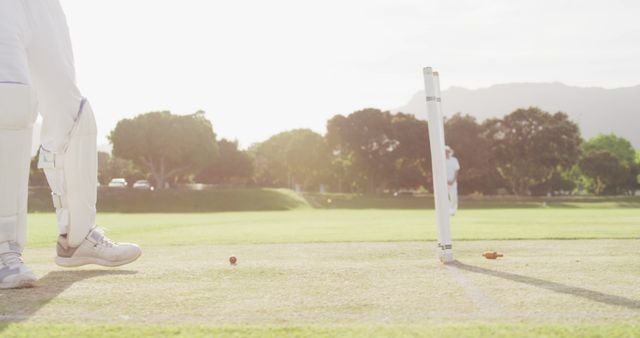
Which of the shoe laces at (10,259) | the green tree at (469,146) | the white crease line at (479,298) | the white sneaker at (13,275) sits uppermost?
the green tree at (469,146)

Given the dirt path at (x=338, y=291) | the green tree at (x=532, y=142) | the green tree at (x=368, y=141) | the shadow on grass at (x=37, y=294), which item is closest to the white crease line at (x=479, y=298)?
the dirt path at (x=338, y=291)

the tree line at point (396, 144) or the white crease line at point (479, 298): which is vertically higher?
the tree line at point (396, 144)

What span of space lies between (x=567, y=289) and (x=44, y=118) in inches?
182

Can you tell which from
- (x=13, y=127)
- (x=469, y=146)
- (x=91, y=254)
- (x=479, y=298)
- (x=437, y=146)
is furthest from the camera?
(x=469, y=146)

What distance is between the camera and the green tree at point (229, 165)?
371ft

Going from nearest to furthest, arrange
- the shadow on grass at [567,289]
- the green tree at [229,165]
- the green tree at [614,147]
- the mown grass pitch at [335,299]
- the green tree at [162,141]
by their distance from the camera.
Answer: the mown grass pitch at [335,299]
the shadow on grass at [567,289]
the green tree at [162,141]
the green tree at [229,165]
the green tree at [614,147]

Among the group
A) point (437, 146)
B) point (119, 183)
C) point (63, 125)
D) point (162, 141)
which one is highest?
point (162, 141)

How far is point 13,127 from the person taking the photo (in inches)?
194

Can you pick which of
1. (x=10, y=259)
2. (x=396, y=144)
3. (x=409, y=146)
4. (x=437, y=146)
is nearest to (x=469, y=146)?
(x=409, y=146)

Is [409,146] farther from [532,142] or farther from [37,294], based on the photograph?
[37,294]

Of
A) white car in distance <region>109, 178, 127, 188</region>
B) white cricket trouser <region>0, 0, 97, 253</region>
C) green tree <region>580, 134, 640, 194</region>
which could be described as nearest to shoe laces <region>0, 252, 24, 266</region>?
white cricket trouser <region>0, 0, 97, 253</region>

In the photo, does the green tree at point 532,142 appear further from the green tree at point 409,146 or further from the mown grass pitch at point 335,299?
the mown grass pitch at point 335,299

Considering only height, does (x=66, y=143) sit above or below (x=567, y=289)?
above

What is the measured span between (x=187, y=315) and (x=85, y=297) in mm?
1049
